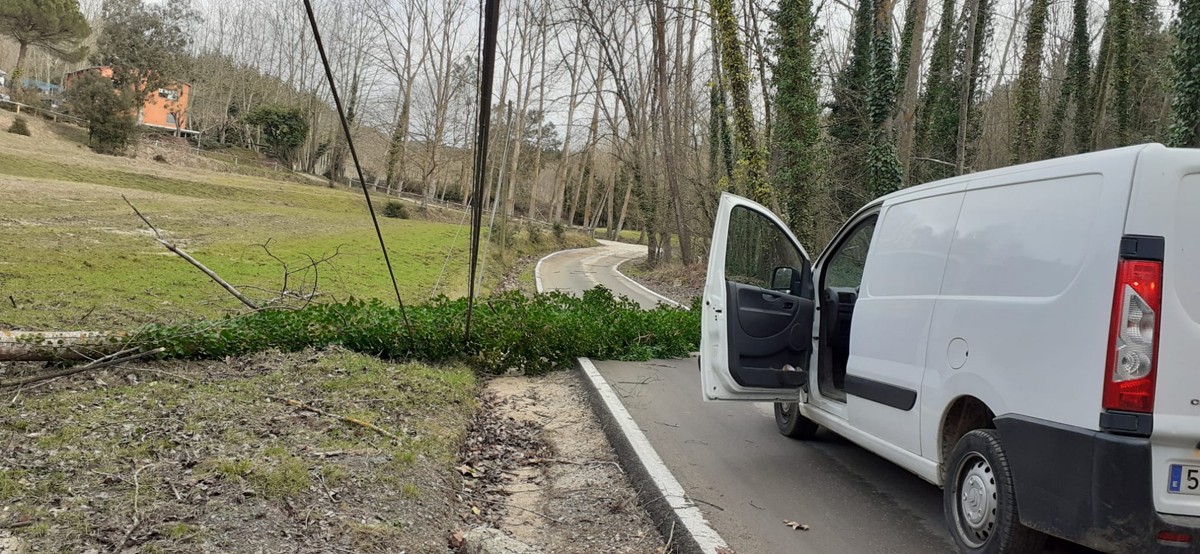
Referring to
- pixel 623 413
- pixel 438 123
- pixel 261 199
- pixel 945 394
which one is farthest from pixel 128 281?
pixel 438 123

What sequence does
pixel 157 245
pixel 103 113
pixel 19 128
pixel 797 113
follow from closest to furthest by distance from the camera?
pixel 797 113 < pixel 157 245 < pixel 19 128 < pixel 103 113

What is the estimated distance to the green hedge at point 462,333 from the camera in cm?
779

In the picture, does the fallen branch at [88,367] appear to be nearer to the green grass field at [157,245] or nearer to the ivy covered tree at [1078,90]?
the green grass field at [157,245]

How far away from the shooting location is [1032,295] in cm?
341

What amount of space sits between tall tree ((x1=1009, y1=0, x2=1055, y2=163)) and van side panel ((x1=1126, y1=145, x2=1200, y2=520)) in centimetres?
2513

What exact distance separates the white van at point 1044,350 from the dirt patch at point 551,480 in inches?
67.5

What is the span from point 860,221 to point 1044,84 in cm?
3454

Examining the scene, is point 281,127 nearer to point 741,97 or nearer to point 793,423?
point 741,97

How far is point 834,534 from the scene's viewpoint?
4406mm

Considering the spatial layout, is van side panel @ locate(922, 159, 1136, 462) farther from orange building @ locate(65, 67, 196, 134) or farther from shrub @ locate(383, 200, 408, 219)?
orange building @ locate(65, 67, 196, 134)

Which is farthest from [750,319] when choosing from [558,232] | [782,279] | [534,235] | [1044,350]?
[558,232]

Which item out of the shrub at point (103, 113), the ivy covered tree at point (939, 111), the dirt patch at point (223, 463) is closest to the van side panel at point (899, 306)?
the dirt patch at point (223, 463)

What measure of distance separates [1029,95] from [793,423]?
23896 mm

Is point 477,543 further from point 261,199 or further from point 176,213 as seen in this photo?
point 261,199
